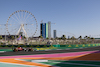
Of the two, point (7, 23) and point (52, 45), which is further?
point (7, 23)

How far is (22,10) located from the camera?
57.9 metres

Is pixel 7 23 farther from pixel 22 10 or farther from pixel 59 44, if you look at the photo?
pixel 59 44

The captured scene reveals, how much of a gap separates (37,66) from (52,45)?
A: 26039mm

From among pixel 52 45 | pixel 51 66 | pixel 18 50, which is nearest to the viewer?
pixel 51 66

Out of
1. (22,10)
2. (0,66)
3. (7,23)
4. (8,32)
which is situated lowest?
(0,66)

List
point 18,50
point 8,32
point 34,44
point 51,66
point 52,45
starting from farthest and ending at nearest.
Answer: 1. point 8,32
2. point 34,44
3. point 52,45
4. point 18,50
5. point 51,66

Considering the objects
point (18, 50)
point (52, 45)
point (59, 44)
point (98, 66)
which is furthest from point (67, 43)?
point (98, 66)

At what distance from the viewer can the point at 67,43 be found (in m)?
40.4

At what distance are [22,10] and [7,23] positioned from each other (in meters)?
9.60

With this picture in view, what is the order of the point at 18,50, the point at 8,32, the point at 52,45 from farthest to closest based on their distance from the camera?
the point at 8,32
the point at 52,45
the point at 18,50

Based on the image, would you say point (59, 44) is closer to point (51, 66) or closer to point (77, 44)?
point (77, 44)

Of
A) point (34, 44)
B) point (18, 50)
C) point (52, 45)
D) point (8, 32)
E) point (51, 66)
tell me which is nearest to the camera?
point (51, 66)

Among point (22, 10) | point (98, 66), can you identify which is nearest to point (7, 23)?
point (22, 10)

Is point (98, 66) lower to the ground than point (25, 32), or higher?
lower
